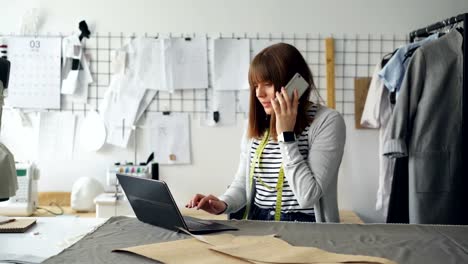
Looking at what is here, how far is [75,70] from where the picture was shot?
109 inches

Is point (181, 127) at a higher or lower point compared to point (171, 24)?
lower

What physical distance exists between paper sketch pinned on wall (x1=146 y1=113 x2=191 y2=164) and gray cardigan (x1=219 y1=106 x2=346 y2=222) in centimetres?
104

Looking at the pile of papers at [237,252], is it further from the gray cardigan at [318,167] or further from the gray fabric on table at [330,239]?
the gray cardigan at [318,167]

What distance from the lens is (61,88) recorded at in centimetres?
279

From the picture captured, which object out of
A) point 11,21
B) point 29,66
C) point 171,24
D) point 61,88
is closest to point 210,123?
point 171,24

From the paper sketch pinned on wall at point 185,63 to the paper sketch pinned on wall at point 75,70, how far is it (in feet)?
1.41

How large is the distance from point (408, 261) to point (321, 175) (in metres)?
0.62

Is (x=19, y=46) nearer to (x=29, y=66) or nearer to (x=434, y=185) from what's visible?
(x=29, y=66)

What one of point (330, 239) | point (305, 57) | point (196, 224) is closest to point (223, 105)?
point (305, 57)

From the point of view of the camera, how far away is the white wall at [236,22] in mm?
2760

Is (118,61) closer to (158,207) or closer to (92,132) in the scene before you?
(92,132)

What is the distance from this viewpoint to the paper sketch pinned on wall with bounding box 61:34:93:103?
109 inches

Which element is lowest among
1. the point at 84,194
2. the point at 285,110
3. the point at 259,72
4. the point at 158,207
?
the point at 84,194

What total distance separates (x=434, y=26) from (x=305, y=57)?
0.66 m
